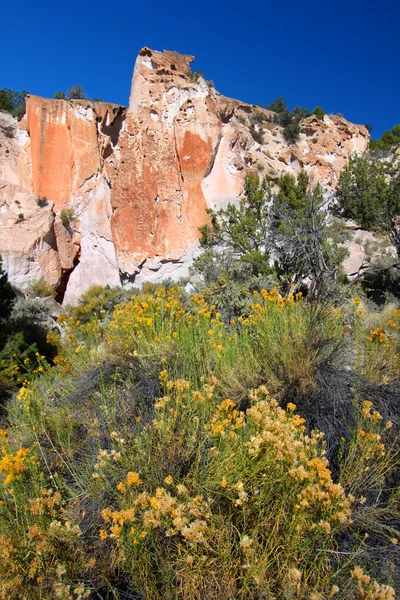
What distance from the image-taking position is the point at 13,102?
873 inches

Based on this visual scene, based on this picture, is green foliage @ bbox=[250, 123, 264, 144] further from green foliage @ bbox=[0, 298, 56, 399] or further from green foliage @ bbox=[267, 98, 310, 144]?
green foliage @ bbox=[0, 298, 56, 399]

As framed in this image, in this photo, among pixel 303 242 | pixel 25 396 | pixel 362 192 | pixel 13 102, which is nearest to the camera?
pixel 25 396

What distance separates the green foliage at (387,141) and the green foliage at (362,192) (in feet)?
26.8

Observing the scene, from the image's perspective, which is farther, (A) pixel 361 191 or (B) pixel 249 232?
(A) pixel 361 191

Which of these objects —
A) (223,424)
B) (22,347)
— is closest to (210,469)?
(223,424)

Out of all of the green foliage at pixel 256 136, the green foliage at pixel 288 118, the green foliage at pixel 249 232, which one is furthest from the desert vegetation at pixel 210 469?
the green foliage at pixel 288 118

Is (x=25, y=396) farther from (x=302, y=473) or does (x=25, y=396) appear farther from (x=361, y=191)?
(x=361, y=191)

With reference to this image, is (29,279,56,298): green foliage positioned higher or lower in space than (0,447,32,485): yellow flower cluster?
lower

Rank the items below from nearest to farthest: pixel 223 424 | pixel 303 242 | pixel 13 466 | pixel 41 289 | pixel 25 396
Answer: pixel 13 466, pixel 223 424, pixel 25 396, pixel 303 242, pixel 41 289

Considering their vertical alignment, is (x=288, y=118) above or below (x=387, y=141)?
below

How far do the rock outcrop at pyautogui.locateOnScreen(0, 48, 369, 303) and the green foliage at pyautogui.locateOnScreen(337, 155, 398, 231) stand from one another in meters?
3.80

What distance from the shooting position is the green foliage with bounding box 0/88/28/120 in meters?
19.5

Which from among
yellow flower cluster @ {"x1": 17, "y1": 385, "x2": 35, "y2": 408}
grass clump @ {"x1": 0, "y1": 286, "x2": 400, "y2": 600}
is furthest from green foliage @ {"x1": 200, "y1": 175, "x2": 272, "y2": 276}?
yellow flower cluster @ {"x1": 17, "y1": 385, "x2": 35, "y2": 408}

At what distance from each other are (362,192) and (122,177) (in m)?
11.8
